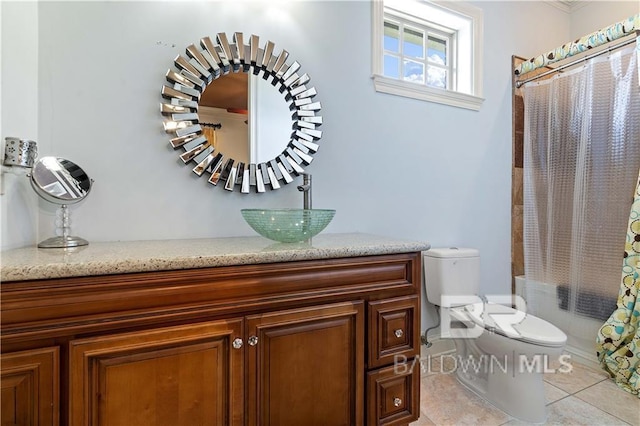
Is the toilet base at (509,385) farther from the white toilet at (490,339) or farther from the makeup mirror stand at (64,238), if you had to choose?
the makeup mirror stand at (64,238)

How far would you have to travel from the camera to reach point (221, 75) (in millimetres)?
1524

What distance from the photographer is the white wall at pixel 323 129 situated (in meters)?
1.30

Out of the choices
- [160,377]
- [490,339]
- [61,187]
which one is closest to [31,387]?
[160,377]

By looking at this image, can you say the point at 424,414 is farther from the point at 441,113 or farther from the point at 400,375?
the point at 441,113

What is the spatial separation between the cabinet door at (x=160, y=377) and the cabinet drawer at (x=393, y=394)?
0.52 m

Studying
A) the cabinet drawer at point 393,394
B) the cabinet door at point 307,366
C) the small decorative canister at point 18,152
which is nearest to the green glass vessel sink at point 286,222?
the cabinet door at point 307,366

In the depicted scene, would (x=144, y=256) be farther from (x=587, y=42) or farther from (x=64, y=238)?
(x=587, y=42)

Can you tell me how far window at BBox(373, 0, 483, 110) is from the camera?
2039 mm

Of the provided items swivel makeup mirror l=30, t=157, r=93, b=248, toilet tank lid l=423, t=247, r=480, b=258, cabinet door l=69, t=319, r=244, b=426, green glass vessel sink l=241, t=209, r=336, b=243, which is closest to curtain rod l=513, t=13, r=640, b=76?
toilet tank lid l=423, t=247, r=480, b=258

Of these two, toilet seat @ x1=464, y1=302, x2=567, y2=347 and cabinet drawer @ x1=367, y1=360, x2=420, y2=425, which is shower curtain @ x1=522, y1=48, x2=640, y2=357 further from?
cabinet drawer @ x1=367, y1=360, x2=420, y2=425

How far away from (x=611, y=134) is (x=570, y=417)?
1.57 m

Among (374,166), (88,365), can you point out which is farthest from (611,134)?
(88,365)

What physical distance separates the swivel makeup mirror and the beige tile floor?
1686mm

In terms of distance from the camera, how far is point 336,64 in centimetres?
176
